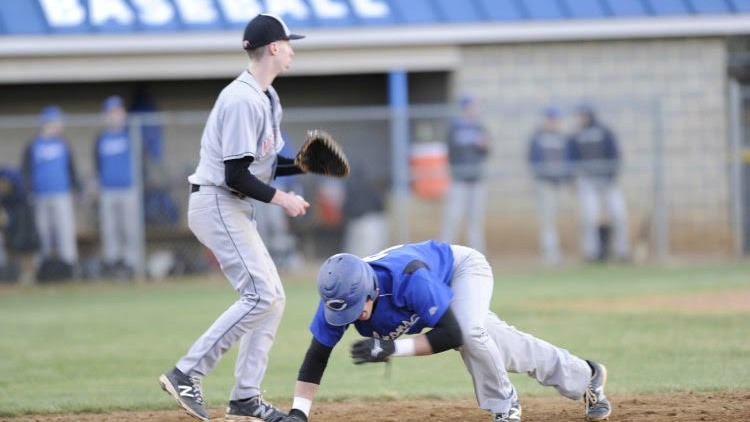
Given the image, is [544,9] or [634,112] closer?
[544,9]

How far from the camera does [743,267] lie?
15227 millimetres

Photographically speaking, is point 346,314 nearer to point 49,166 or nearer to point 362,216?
point 49,166

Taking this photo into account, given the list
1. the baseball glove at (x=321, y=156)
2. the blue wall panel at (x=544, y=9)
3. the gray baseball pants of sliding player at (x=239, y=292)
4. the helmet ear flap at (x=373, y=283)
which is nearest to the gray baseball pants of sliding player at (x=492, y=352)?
the helmet ear flap at (x=373, y=283)

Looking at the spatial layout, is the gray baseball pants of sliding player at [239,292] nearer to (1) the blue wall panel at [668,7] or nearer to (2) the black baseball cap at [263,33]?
(2) the black baseball cap at [263,33]

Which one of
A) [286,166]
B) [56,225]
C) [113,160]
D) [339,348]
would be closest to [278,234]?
[113,160]

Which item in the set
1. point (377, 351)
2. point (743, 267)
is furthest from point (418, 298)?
point (743, 267)

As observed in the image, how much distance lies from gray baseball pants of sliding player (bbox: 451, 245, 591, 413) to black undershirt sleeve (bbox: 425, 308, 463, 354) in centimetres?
18

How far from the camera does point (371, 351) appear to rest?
15.6ft

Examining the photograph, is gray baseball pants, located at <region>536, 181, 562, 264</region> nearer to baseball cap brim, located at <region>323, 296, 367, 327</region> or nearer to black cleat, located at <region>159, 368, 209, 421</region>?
black cleat, located at <region>159, 368, 209, 421</region>

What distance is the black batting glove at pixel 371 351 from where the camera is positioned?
187 inches

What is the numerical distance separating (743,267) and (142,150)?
8.69 metres

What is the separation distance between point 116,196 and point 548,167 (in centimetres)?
602

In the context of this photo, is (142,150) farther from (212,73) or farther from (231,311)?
(231,311)

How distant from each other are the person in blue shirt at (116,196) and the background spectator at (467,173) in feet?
14.2
